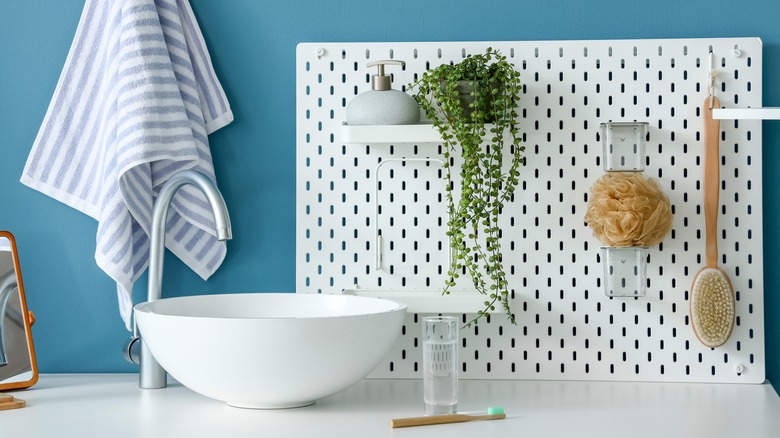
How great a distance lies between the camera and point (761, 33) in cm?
148

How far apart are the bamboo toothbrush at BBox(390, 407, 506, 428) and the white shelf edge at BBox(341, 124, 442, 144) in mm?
461

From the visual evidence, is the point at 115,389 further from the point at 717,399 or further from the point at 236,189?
the point at 717,399

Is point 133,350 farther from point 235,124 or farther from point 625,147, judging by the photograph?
point 625,147

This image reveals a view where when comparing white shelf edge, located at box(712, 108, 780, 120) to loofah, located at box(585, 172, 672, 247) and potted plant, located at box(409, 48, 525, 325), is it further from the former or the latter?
potted plant, located at box(409, 48, 525, 325)

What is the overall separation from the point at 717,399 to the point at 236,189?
0.91 metres

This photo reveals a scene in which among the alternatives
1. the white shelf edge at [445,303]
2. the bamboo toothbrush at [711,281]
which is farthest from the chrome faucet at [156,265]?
the bamboo toothbrush at [711,281]

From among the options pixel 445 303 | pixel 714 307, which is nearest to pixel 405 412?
pixel 445 303

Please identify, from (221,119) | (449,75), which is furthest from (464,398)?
(221,119)

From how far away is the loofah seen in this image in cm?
137

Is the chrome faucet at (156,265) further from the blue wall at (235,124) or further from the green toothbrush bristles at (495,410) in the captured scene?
the green toothbrush bristles at (495,410)

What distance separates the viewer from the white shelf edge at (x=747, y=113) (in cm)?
133

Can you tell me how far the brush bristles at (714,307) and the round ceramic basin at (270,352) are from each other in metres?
0.54

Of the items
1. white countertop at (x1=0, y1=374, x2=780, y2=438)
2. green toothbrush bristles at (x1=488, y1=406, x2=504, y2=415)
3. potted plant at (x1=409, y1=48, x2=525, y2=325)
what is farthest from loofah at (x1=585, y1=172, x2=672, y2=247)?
green toothbrush bristles at (x1=488, y1=406, x2=504, y2=415)

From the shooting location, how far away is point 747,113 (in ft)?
4.43
